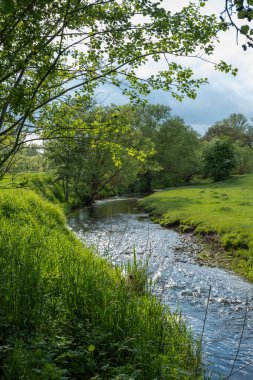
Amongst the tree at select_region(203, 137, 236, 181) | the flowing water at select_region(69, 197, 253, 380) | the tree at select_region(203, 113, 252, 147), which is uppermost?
the tree at select_region(203, 113, 252, 147)

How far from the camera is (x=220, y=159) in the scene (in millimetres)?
70000

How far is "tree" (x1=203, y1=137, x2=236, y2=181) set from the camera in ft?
228

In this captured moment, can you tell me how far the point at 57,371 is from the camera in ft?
13.7

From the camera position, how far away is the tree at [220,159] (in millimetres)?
69375

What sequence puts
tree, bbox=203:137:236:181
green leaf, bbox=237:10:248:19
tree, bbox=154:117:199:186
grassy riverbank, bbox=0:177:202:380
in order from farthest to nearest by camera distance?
tree, bbox=154:117:199:186 → tree, bbox=203:137:236:181 → grassy riverbank, bbox=0:177:202:380 → green leaf, bbox=237:10:248:19

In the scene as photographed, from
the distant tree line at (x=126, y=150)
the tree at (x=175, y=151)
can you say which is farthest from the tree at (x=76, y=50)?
the tree at (x=175, y=151)

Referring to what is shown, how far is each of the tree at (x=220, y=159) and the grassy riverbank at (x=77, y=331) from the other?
64.5m

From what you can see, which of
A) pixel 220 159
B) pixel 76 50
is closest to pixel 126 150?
pixel 76 50

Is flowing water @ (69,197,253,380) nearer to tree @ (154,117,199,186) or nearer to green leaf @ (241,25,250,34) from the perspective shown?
green leaf @ (241,25,250,34)

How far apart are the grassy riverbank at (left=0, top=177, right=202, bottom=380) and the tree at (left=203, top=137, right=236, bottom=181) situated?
6451cm

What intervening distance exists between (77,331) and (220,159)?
67.5 metres

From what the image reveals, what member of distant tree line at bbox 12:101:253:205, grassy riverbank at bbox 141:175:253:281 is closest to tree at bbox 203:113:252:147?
distant tree line at bbox 12:101:253:205

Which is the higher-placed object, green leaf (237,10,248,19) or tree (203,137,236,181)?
tree (203,137,236,181)

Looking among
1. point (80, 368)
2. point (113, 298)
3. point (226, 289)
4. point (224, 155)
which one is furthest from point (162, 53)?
point (224, 155)
